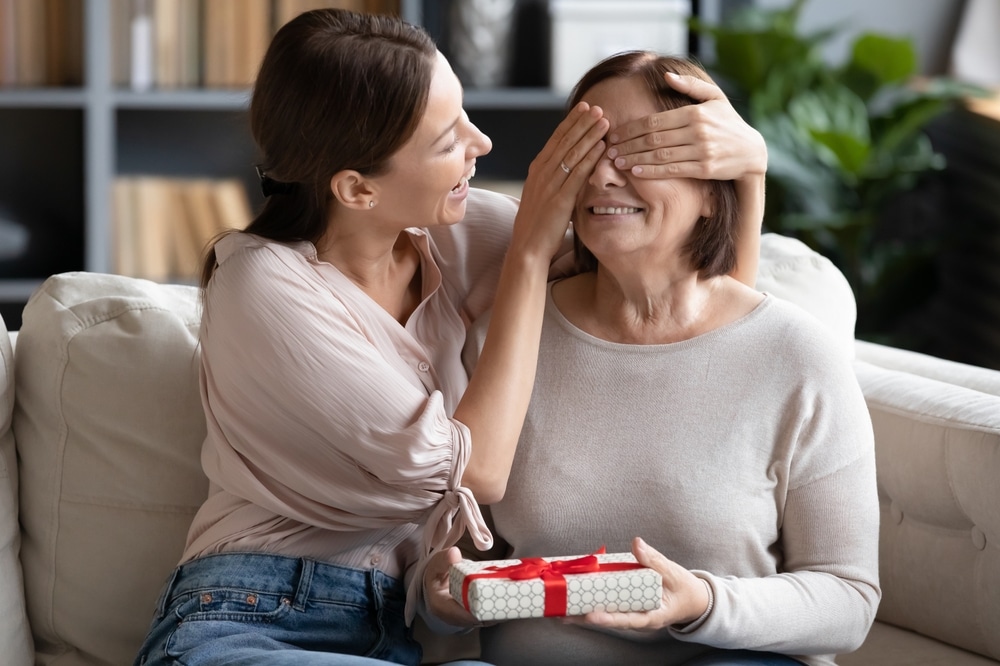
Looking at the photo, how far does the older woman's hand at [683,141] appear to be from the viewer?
4.12 ft

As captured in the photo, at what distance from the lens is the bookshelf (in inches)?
111

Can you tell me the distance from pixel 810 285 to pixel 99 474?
1.04m

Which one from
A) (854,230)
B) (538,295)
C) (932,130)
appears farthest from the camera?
(932,130)

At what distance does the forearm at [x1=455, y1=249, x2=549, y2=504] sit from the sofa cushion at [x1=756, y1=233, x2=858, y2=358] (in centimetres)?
51

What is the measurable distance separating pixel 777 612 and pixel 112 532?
0.84m

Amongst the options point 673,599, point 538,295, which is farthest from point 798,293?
point 673,599

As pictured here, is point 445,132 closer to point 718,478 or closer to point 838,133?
point 718,478

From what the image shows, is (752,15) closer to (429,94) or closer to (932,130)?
(932,130)

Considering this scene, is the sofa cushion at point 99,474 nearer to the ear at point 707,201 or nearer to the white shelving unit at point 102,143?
the ear at point 707,201

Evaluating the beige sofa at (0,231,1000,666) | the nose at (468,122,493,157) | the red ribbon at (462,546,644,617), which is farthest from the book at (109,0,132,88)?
the red ribbon at (462,546,644,617)

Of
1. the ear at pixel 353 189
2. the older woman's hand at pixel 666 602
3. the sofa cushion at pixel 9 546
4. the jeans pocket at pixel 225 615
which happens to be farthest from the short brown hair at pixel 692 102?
the sofa cushion at pixel 9 546

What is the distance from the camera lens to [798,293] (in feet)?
5.51

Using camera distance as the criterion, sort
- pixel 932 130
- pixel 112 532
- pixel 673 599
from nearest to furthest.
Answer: pixel 673 599
pixel 112 532
pixel 932 130

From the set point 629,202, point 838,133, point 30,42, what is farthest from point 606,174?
point 30,42
